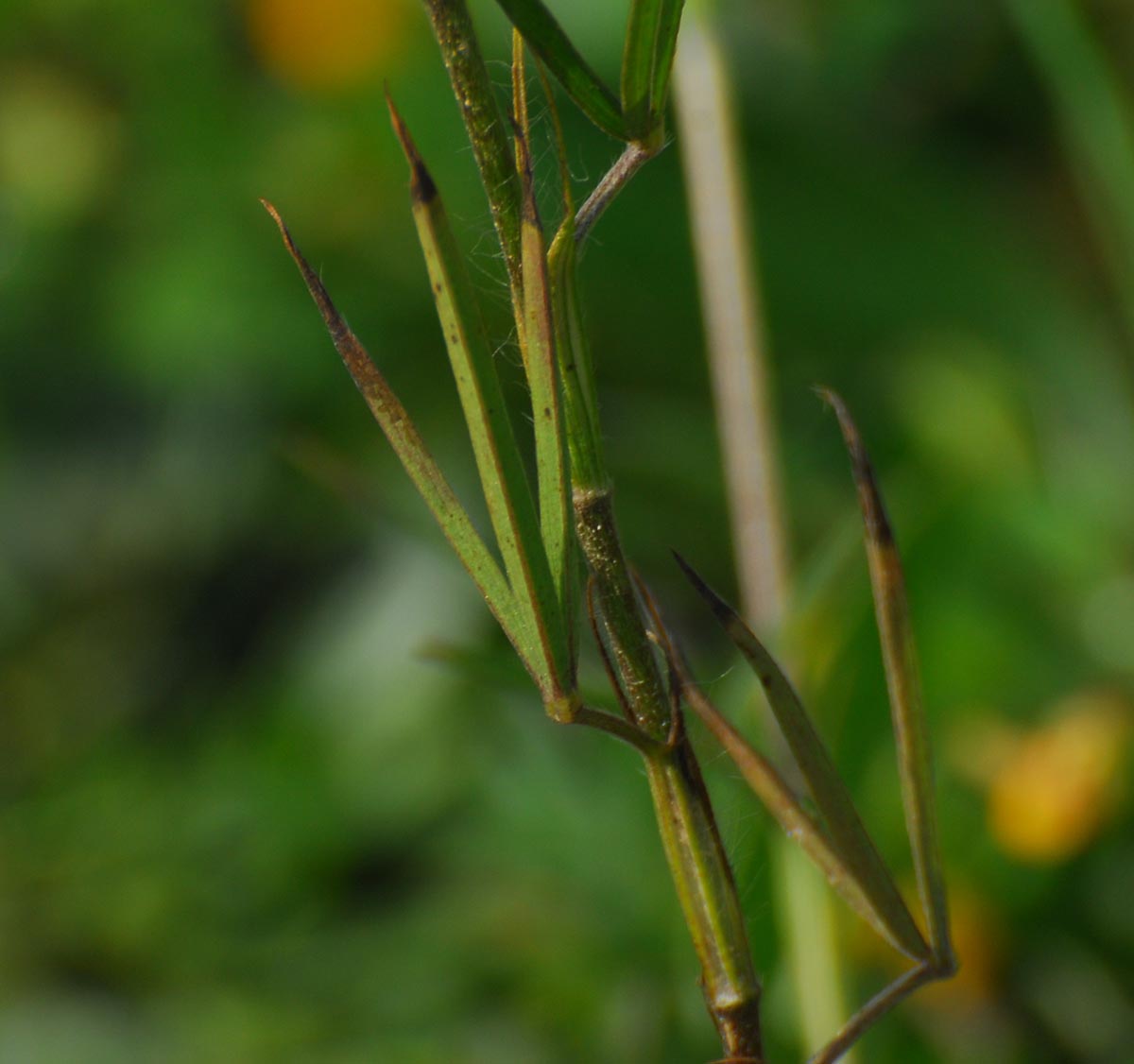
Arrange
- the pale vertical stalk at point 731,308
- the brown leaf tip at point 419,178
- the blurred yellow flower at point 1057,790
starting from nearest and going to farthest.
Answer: the brown leaf tip at point 419,178, the pale vertical stalk at point 731,308, the blurred yellow flower at point 1057,790

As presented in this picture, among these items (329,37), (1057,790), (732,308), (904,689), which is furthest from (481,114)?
(329,37)

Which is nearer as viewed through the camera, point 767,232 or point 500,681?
point 500,681

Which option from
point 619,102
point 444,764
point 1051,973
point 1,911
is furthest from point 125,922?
point 619,102

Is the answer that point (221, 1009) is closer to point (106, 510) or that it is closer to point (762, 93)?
point (106, 510)

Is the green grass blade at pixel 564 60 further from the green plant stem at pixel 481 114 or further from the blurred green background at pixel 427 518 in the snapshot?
the blurred green background at pixel 427 518

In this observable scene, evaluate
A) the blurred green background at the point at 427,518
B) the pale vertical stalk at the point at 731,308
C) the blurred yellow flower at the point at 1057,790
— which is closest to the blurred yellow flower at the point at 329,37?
the blurred green background at the point at 427,518

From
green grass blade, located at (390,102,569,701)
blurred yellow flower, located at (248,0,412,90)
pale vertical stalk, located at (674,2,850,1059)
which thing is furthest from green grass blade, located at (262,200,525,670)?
blurred yellow flower, located at (248,0,412,90)
